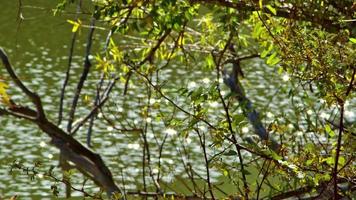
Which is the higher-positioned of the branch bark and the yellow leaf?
the branch bark

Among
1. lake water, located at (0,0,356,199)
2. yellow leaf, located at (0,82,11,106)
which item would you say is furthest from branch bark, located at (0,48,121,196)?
lake water, located at (0,0,356,199)

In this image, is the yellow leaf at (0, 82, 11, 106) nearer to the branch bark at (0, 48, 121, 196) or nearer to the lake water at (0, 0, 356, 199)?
the branch bark at (0, 48, 121, 196)

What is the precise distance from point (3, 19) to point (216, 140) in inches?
801

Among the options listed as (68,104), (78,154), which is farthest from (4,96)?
(68,104)

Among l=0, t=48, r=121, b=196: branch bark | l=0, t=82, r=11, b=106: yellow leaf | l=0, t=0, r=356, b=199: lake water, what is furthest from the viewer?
l=0, t=0, r=356, b=199: lake water

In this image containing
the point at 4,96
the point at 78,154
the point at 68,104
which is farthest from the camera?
the point at 68,104

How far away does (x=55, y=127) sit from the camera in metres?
3.63

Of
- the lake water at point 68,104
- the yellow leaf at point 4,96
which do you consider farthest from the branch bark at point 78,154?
the lake water at point 68,104

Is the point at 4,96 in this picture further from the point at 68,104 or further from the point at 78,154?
the point at 68,104

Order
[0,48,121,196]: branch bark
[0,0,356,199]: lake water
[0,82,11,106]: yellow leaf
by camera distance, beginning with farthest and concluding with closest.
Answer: [0,0,356,199]: lake water, [0,48,121,196]: branch bark, [0,82,11,106]: yellow leaf

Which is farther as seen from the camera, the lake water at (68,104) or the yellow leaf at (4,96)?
the lake water at (68,104)

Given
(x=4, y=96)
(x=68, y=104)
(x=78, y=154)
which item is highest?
(x=68, y=104)

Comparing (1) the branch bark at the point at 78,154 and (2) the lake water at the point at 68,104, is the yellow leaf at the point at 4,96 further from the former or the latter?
(2) the lake water at the point at 68,104

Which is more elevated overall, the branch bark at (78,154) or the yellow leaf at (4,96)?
the branch bark at (78,154)
